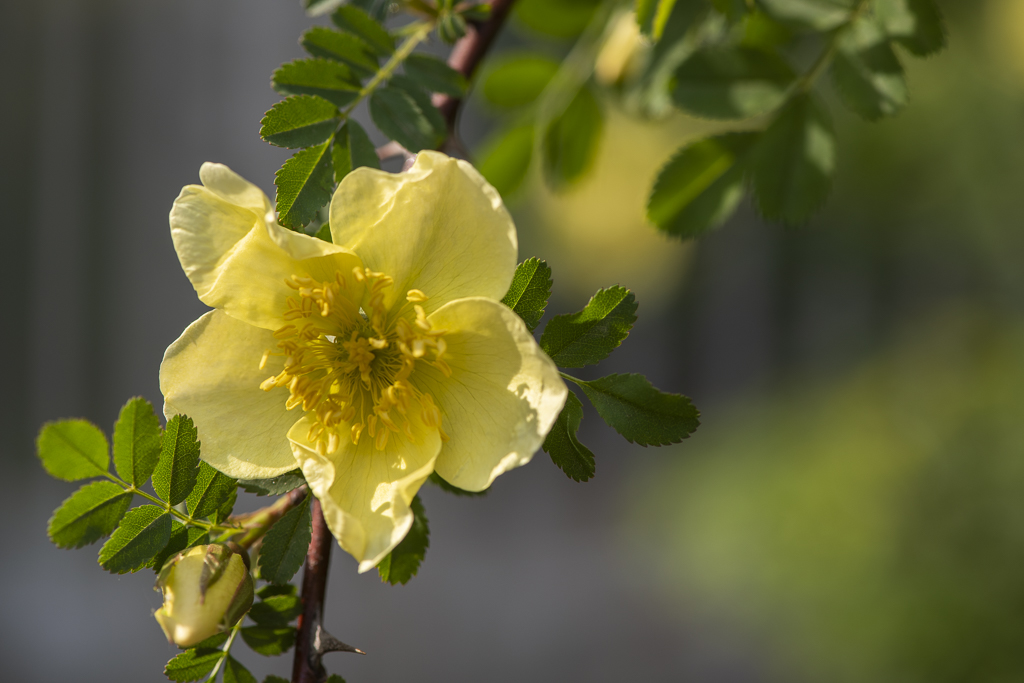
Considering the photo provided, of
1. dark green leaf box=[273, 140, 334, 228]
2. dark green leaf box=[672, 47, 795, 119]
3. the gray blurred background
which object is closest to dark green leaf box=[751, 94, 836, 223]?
dark green leaf box=[672, 47, 795, 119]

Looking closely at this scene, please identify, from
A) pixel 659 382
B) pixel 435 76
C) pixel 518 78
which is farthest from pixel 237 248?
pixel 659 382

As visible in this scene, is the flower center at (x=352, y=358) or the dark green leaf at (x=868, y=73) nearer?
the flower center at (x=352, y=358)

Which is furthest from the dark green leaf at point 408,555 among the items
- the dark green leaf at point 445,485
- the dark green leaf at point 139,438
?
the dark green leaf at point 139,438

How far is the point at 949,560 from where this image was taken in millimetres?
1870

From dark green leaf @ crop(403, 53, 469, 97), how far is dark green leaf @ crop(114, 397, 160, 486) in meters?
0.22

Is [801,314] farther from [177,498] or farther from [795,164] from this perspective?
[177,498]

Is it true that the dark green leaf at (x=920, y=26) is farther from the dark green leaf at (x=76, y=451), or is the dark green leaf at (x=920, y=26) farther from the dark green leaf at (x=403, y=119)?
the dark green leaf at (x=76, y=451)

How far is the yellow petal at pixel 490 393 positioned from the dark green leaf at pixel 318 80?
6.4 inches

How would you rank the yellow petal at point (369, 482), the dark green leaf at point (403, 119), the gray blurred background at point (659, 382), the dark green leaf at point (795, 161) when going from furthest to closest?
1. the gray blurred background at point (659, 382)
2. the dark green leaf at point (795, 161)
3. the dark green leaf at point (403, 119)
4. the yellow petal at point (369, 482)

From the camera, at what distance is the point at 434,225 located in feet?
1.07

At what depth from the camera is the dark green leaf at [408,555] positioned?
0.36 metres

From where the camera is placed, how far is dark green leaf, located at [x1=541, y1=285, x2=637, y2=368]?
334 mm

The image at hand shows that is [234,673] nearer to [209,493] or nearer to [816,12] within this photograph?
[209,493]

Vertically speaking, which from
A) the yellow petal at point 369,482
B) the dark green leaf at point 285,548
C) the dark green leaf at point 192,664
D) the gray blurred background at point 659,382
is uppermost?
the yellow petal at point 369,482
